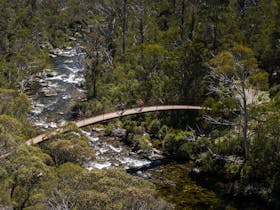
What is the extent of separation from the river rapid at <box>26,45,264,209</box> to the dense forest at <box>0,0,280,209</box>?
886 millimetres

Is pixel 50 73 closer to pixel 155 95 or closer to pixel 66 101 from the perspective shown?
pixel 66 101

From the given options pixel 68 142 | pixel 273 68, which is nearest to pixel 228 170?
pixel 68 142

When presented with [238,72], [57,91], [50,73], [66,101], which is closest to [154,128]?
[238,72]

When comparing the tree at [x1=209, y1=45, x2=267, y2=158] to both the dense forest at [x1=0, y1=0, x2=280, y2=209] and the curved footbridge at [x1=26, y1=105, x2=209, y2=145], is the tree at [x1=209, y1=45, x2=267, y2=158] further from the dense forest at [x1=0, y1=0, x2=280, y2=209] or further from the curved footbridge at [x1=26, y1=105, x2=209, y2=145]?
the curved footbridge at [x1=26, y1=105, x2=209, y2=145]

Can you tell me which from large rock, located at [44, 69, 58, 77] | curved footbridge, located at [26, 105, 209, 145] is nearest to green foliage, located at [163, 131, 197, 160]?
curved footbridge, located at [26, 105, 209, 145]

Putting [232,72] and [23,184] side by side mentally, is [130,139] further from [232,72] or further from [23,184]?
[23,184]

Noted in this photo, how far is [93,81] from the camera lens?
2012 inches

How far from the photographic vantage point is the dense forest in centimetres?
2305

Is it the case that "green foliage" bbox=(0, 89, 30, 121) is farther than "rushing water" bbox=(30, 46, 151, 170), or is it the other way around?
"rushing water" bbox=(30, 46, 151, 170)

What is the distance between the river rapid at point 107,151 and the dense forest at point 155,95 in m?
0.89

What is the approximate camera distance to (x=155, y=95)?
45.5m

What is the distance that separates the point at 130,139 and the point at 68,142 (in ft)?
41.9

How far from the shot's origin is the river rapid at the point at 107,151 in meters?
31.9

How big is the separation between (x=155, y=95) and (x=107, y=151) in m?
9.63
